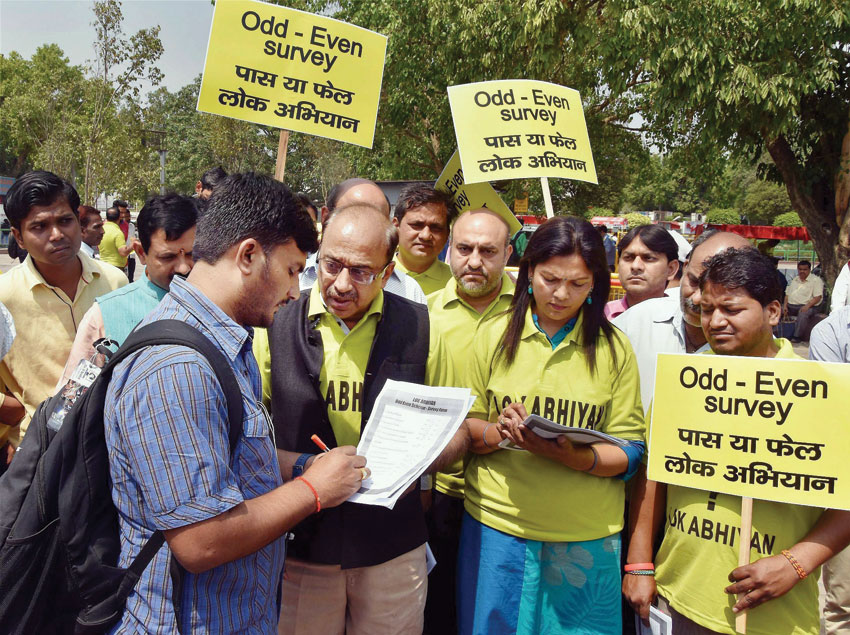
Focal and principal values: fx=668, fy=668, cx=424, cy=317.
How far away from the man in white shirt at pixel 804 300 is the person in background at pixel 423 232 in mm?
10522

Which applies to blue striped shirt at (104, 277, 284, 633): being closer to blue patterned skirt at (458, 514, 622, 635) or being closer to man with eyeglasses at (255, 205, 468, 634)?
man with eyeglasses at (255, 205, 468, 634)

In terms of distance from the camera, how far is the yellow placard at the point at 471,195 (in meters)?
4.53

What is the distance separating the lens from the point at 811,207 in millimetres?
13023

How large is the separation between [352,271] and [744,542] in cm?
152

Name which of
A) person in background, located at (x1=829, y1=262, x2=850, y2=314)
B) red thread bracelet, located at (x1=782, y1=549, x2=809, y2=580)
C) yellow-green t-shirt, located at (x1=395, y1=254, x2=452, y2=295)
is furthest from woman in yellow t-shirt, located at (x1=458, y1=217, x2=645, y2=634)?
person in background, located at (x1=829, y1=262, x2=850, y2=314)

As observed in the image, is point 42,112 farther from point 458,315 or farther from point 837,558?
point 837,558

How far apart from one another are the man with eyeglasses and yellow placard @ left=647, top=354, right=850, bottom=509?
76cm

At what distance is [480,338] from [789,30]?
9734mm

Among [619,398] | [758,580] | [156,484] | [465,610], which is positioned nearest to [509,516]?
[465,610]

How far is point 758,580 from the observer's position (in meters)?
2.04

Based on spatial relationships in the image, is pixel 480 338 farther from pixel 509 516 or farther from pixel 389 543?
pixel 389 543

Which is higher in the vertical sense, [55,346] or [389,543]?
[55,346]

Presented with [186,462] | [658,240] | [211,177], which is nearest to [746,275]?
[658,240]

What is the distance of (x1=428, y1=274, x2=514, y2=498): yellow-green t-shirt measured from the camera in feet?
9.63
